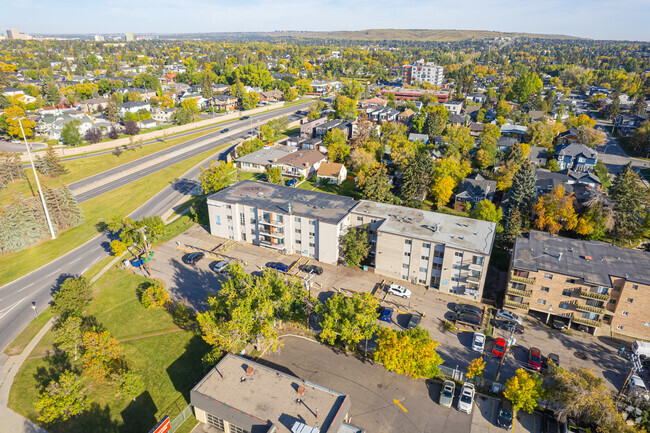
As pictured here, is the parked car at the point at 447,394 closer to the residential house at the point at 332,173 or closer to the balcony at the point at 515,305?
the balcony at the point at 515,305

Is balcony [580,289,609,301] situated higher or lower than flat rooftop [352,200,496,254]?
lower

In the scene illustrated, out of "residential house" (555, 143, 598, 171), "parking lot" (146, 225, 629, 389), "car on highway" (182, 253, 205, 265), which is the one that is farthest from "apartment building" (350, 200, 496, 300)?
"residential house" (555, 143, 598, 171)

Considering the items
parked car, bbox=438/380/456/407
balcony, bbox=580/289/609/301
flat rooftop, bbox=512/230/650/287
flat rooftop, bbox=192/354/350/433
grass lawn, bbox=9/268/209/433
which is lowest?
grass lawn, bbox=9/268/209/433

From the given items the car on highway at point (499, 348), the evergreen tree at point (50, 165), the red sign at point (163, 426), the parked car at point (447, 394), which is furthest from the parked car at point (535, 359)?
the evergreen tree at point (50, 165)

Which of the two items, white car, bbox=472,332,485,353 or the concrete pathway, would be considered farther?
white car, bbox=472,332,485,353

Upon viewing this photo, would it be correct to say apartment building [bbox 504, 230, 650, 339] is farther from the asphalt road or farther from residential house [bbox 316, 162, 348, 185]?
the asphalt road

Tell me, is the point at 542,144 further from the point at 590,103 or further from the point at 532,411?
the point at 590,103
